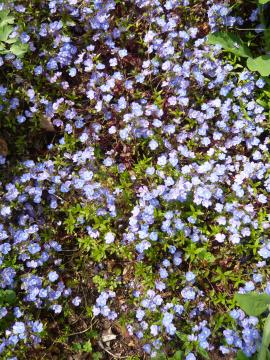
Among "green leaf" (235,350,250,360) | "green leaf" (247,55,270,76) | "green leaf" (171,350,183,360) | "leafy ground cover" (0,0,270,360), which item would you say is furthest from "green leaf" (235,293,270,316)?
"green leaf" (247,55,270,76)

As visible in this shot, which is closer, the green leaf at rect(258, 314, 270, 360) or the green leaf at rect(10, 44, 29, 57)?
the green leaf at rect(258, 314, 270, 360)

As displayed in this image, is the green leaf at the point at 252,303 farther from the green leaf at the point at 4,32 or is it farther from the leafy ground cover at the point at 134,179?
the green leaf at the point at 4,32

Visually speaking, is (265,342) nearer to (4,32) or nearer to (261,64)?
(261,64)

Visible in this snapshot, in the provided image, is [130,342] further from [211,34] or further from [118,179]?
[211,34]

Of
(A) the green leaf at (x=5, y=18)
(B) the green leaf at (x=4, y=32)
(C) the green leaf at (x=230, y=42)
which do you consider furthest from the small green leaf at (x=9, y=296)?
(C) the green leaf at (x=230, y=42)

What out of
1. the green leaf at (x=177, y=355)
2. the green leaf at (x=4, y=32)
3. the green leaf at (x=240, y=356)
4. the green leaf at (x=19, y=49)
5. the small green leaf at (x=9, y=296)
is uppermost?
the green leaf at (x=4, y=32)

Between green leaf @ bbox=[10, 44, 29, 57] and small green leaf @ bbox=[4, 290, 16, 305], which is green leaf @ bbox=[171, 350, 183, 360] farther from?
green leaf @ bbox=[10, 44, 29, 57]
